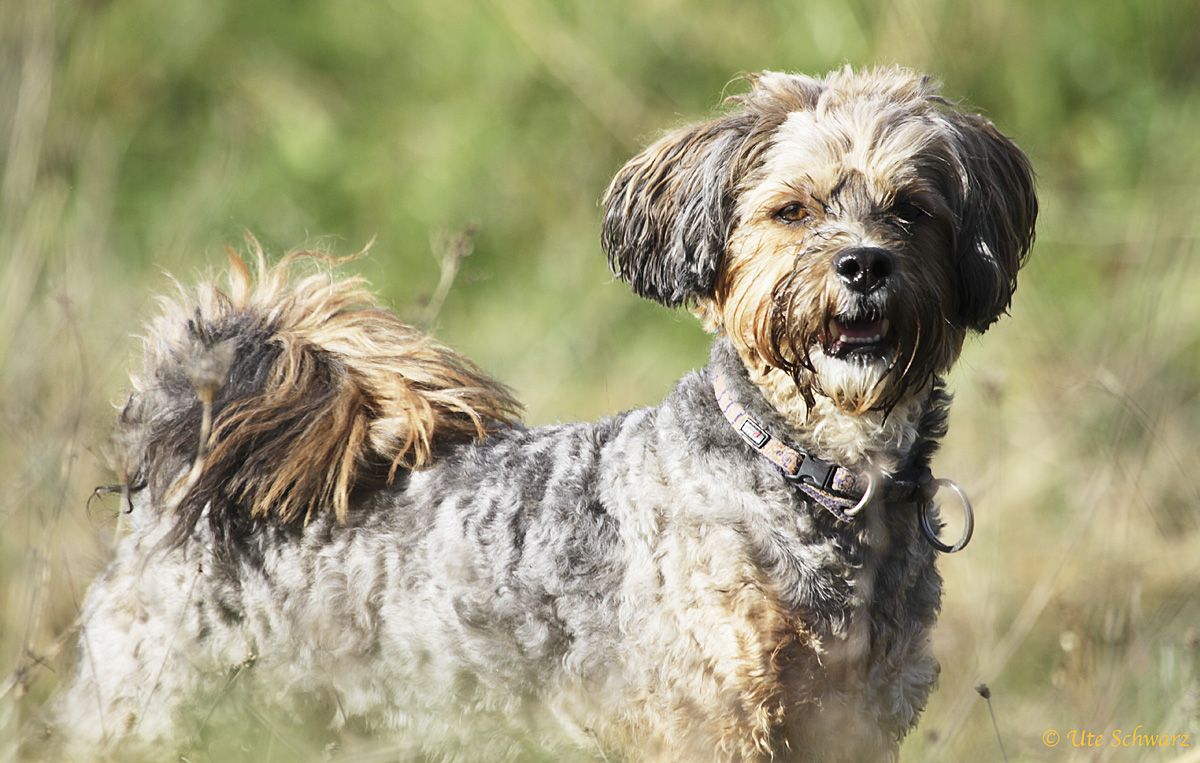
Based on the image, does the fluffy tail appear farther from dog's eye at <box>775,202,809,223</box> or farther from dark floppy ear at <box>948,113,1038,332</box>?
dark floppy ear at <box>948,113,1038,332</box>

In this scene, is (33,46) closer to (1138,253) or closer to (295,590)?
(295,590)

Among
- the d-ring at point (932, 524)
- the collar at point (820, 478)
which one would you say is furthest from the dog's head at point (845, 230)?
the d-ring at point (932, 524)

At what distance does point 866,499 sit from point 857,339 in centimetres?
45

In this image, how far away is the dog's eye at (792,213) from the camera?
431cm

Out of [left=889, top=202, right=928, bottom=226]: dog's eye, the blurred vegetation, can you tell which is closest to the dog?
[left=889, top=202, right=928, bottom=226]: dog's eye

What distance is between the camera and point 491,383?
5.39m

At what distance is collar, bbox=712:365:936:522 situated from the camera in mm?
4258

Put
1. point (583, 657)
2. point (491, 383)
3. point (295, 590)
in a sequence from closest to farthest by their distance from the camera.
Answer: point (583, 657) < point (295, 590) < point (491, 383)

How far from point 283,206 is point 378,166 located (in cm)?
81

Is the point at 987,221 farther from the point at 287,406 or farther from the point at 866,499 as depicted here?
the point at 287,406

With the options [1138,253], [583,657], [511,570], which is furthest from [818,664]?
[1138,253]

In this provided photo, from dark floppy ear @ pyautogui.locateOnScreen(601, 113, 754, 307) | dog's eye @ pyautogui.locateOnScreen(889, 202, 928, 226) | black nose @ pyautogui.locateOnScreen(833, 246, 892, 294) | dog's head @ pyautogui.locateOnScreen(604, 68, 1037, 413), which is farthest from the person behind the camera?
dark floppy ear @ pyautogui.locateOnScreen(601, 113, 754, 307)

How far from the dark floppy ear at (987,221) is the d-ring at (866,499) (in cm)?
55

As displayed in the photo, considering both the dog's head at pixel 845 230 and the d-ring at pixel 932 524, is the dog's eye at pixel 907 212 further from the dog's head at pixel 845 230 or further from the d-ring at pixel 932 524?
the d-ring at pixel 932 524
